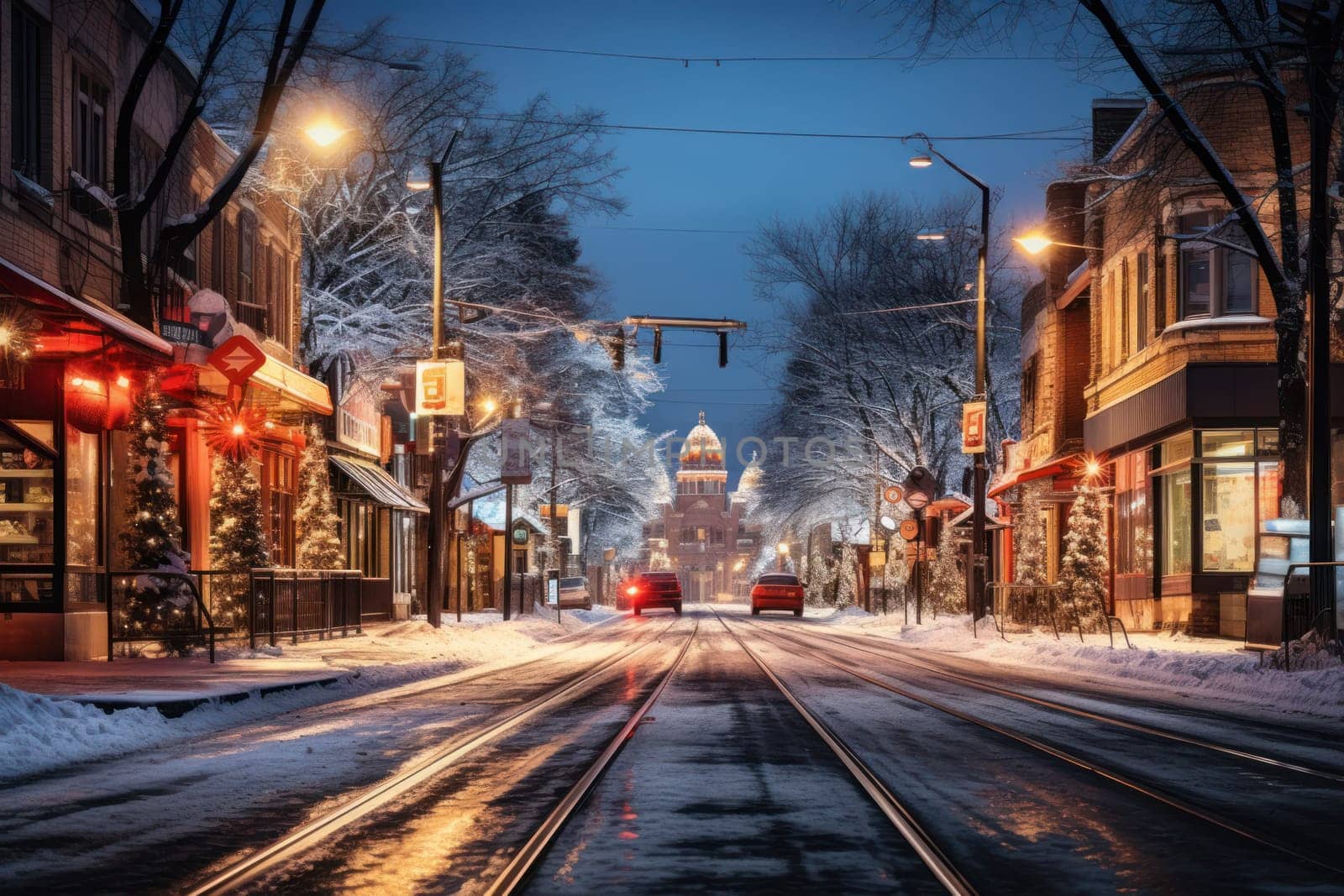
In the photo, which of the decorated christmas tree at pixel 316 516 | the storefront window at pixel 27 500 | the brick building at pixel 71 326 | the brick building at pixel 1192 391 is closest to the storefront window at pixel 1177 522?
the brick building at pixel 1192 391

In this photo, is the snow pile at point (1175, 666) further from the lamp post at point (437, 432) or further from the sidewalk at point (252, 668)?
the lamp post at point (437, 432)

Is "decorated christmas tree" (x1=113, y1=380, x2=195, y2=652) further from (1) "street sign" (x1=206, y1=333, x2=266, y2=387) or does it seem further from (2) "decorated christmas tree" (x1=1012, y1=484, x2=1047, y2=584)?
(2) "decorated christmas tree" (x1=1012, y1=484, x2=1047, y2=584)

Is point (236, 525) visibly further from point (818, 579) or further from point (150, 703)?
point (818, 579)

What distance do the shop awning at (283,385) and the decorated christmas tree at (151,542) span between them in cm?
221

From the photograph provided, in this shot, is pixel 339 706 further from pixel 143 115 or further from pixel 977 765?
pixel 143 115

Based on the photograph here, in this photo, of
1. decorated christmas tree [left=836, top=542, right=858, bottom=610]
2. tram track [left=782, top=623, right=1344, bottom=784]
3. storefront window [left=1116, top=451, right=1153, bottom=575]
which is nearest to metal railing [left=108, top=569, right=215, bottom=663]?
tram track [left=782, top=623, right=1344, bottom=784]

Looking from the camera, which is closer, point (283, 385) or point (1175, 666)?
point (1175, 666)

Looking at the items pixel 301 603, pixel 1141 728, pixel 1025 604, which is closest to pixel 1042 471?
pixel 1025 604

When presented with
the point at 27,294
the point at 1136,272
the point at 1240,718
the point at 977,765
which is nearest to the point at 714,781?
the point at 977,765

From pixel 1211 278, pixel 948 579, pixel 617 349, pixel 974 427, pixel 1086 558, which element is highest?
pixel 1211 278

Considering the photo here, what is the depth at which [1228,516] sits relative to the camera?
3228 centimetres

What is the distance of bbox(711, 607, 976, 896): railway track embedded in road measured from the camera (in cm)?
702

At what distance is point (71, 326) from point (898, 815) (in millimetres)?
13276

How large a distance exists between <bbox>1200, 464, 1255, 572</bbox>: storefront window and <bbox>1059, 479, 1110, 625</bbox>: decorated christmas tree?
216 centimetres
